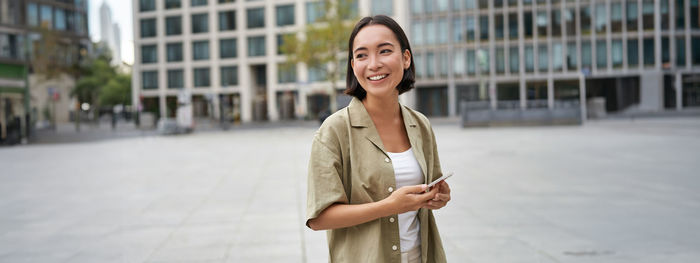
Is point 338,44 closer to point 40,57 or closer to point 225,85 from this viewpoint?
point 40,57

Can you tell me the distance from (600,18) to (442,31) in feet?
47.0

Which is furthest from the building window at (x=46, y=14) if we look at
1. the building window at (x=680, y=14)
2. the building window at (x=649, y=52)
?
the building window at (x=680, y=14)

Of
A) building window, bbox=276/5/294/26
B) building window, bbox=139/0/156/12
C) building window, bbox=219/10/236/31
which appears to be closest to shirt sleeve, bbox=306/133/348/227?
building window, bbox=276/5/294/26

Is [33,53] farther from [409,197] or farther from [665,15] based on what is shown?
[665,15]

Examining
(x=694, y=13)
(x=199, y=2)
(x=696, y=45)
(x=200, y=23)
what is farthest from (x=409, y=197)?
(x=199, y=2)

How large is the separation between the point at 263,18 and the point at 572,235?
60931 mm

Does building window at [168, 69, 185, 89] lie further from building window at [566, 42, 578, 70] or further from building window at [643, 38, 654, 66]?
building window at [643, 38, 654, 66]

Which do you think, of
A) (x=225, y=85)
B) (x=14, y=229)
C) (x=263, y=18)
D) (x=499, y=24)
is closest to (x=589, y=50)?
(x=499, y=24)

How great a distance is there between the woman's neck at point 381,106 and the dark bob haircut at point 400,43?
0.06 m

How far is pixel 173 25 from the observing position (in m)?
67.8

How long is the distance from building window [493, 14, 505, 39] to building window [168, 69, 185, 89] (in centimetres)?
3534

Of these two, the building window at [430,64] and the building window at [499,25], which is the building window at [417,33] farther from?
the building window at [499,25]

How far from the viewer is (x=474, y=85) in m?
56.4

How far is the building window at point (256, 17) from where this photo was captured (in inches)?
2534
